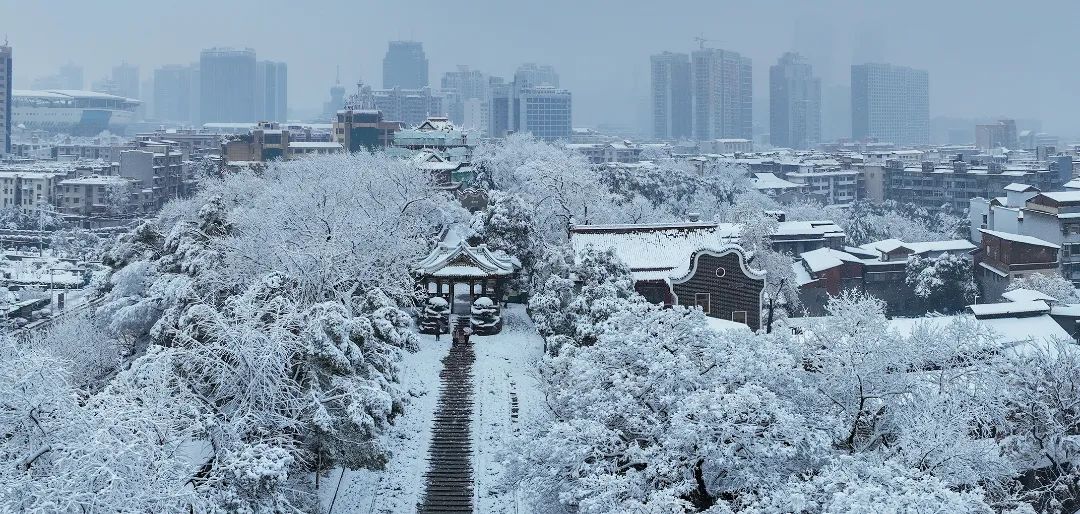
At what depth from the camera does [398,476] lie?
21.1 m

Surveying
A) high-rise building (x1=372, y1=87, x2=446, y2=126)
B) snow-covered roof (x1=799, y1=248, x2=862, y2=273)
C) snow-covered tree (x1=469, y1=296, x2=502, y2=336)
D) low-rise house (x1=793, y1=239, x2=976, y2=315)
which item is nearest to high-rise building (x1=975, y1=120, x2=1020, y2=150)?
high-rise building (x1=372, y1=87, x2=446, y2=126)

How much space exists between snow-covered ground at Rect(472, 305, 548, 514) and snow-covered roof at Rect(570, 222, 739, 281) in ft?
9.88

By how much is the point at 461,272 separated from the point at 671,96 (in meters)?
158

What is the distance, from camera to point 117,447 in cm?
1258

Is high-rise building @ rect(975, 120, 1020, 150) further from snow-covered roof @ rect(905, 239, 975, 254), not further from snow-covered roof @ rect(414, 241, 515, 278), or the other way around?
snow-covered roof @ rect(414, 241, 515, 278)

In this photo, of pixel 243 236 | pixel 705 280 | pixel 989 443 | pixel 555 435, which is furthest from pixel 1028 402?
pixel 243 236

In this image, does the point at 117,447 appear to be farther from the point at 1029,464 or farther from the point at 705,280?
the point at 705,280

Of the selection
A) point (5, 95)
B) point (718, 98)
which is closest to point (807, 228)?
point (5, 95)

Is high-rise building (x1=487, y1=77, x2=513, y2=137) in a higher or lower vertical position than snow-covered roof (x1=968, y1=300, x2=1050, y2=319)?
higher

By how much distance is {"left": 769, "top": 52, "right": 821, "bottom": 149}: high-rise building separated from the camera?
185500 millimetres

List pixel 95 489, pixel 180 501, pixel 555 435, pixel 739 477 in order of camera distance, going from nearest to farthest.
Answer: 1. pixel 95 489
2. pixel 180 501
3. pixel 739 477
4. pixel 555 435

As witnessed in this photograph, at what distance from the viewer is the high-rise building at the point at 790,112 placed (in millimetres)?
185500

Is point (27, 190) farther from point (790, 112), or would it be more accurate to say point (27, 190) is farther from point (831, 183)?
point (790, 112)

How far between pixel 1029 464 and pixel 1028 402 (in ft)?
3.85
